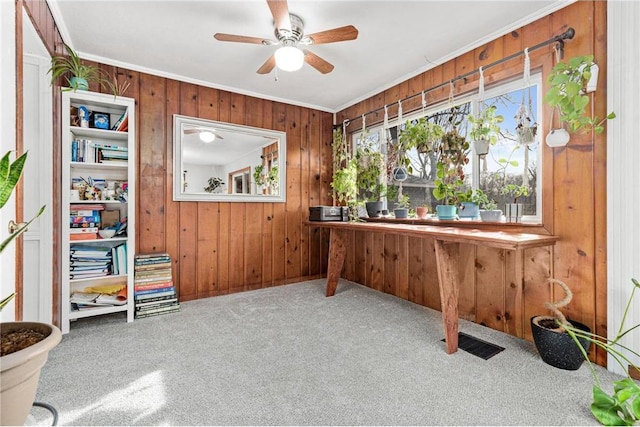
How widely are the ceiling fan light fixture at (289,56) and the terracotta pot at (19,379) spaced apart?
1.89 meters

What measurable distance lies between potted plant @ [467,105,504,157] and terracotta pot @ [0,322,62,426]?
2649 millimetres

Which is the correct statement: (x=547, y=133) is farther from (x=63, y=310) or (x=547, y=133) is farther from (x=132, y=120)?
(x=63, y=310)

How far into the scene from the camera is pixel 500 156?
2.33m

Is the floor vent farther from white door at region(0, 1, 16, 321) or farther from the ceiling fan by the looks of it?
white door at region(0, 1, 16, 321)

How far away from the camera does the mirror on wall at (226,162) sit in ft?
9.89

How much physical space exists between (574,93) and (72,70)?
11.1 feet

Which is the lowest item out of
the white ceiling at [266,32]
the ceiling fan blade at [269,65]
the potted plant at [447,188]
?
the potted plant at [447,188]

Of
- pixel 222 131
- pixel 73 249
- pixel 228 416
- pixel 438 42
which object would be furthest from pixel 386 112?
pixel 73 249

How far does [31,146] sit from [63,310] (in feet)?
3.99

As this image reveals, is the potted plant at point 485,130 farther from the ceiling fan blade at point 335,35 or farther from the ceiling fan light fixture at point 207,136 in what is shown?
the ceiling fan light fixture at point 207,136

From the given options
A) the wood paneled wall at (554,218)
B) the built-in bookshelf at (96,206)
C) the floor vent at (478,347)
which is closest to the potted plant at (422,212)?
the wood paneled wall at (554,218)

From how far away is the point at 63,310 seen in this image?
2.23 meters

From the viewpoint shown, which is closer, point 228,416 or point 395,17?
point 228,416

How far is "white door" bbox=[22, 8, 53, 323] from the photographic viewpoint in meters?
1.98
